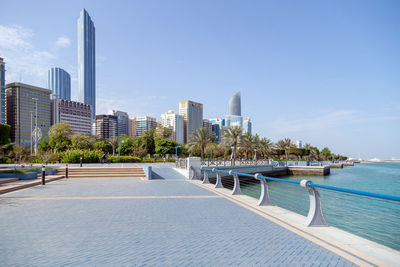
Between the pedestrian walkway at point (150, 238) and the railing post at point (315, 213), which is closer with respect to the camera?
the pedestrian walkway at point (150, 238)

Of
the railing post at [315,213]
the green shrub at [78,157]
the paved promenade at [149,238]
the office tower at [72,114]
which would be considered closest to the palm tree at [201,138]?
the green shrub at [78,157]

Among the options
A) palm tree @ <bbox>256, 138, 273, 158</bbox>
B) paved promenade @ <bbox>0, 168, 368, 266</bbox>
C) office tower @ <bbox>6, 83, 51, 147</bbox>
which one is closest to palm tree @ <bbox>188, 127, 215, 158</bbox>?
palm tree @ <bbox>256, 138, 273, 158</bbox>

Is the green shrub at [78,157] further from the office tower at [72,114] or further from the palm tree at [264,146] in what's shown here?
the office tower at [72,114]

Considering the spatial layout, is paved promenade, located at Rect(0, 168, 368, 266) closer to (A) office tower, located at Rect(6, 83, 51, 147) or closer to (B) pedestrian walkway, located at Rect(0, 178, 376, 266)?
(B) pedestrian walkway, located at Rect(0, 178, 376, 266)

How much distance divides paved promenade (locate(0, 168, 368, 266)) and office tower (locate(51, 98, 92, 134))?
605 ft

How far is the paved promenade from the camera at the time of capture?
13.6ft

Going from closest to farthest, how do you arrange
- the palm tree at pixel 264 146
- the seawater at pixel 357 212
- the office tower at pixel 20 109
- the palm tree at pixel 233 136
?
the seawater at pixel 357 212
the palm tree at pixel 233 136
the palm tree at pixel 264 146
the office tower at pixel 20 109

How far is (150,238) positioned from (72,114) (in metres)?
Result: 203

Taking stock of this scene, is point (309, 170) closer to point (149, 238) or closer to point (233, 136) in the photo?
point (233, 136)

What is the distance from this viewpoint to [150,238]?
5234mm

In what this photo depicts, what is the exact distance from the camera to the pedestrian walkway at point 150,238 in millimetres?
4156

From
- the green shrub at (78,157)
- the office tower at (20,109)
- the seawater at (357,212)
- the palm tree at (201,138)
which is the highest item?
the office tower at (20,109)

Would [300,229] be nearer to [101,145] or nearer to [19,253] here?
[19,253]

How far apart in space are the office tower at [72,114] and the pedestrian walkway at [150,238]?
184442mm
